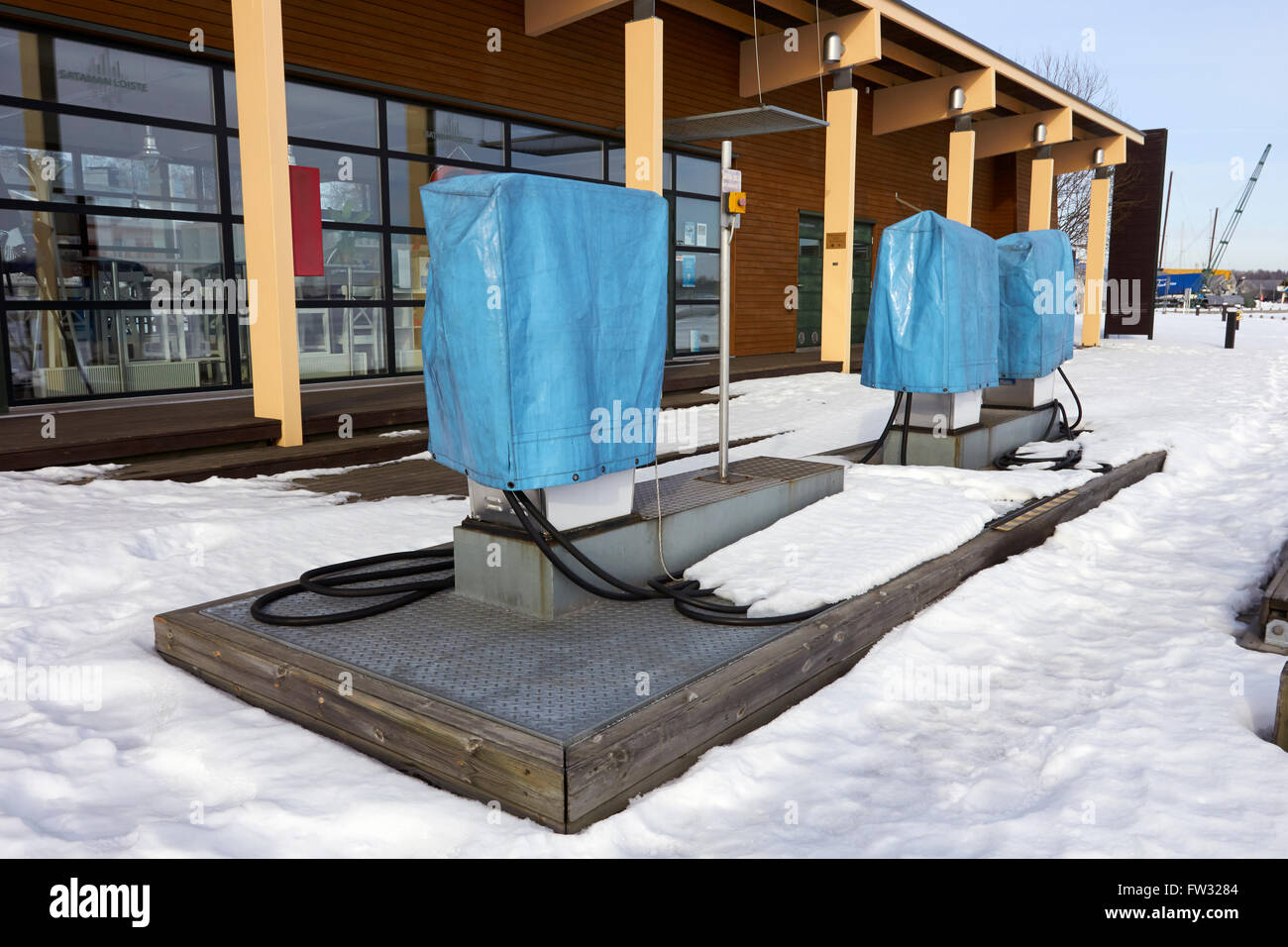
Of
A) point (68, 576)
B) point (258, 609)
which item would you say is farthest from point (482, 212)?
point (68, 576)

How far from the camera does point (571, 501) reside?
362 centimetres

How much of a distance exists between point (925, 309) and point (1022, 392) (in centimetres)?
223

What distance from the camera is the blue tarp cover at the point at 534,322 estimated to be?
3188mm

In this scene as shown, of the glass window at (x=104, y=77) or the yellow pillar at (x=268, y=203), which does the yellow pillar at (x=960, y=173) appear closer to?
the glass window at (x=104, y=77)

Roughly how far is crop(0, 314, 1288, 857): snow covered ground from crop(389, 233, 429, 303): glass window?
16.3ft

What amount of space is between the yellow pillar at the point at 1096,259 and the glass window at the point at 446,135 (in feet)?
46.9

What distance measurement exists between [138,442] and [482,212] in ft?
14.5

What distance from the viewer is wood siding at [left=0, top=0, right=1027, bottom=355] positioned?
8789mm

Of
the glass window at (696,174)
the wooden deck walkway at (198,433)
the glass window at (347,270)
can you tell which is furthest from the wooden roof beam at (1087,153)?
the wooden deck walkway at (198,433)

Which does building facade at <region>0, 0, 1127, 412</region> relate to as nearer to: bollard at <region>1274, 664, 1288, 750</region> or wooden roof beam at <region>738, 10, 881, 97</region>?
wooden roof beam at <region>738, 10, 881, 97</region>

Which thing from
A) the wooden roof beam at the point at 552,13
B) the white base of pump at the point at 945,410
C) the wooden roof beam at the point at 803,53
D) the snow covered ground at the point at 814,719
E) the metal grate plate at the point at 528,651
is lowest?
the snow covered ground at the point at 814,719

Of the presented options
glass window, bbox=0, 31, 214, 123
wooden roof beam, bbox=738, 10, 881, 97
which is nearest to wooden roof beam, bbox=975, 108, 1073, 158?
wooden roof beam, bbox=738, 10, 881, 97

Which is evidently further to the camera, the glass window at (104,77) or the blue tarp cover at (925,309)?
the glass window at (104,77)
